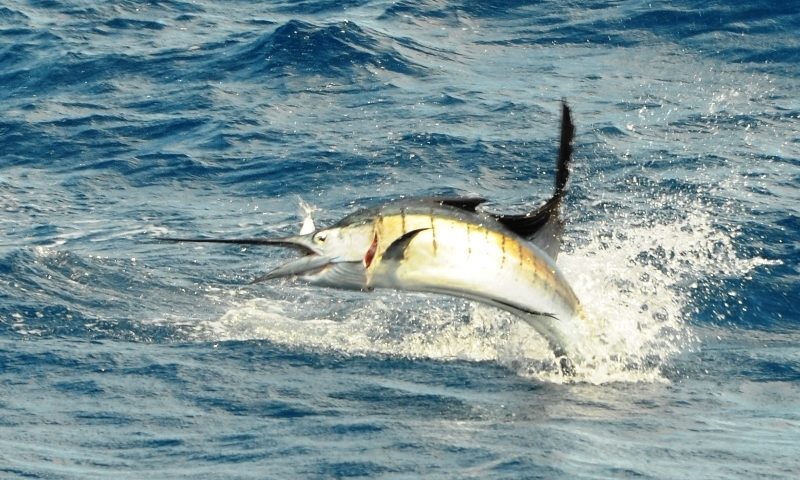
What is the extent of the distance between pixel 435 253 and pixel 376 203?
6145 mm

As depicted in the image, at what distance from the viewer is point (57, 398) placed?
7.61m

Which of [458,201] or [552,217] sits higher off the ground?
[458,201]

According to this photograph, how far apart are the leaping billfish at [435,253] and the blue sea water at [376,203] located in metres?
0.75

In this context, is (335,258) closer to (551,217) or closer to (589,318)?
(551,217)

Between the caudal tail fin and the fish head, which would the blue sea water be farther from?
the caudal tail fin

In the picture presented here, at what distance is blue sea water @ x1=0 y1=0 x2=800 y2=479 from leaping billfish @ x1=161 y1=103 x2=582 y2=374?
749 mm

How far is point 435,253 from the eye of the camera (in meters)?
6.36

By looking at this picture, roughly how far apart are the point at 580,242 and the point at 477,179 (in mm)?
2293

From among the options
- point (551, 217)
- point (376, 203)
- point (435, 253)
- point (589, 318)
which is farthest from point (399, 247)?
point (376, 203)

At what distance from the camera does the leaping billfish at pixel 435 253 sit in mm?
6281

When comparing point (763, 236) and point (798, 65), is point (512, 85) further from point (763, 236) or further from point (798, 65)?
point (763, 236)

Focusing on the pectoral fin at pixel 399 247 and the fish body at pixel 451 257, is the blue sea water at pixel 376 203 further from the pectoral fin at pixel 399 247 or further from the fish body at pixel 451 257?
the pectoral fin at pixel 399 247

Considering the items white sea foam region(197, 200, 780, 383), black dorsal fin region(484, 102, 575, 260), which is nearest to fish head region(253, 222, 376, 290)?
black dorsal fin region(484, 102, 575, 260)

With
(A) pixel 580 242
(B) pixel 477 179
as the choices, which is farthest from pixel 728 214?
(B) pixel 477 179
